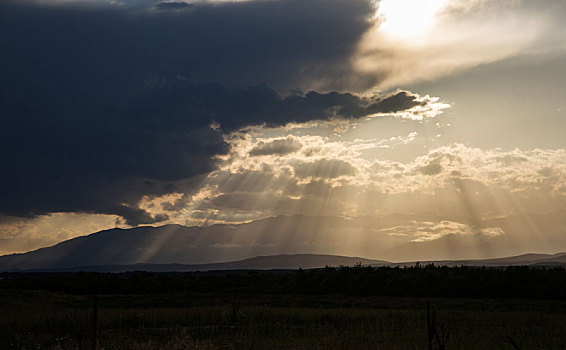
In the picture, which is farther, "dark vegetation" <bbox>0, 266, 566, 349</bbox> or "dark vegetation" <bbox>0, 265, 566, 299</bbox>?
"dark vegetation" <bbox>0, 265, 566, 299</bbox>

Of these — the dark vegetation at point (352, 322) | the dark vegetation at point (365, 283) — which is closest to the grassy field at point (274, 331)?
the dark vegetation at point (352, 322)

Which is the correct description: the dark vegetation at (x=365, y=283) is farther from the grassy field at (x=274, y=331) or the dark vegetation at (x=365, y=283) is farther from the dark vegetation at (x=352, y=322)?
the grassy field at (x=274, y=331)

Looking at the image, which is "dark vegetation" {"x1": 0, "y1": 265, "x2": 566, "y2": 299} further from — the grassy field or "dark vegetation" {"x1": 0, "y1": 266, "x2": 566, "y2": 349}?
the grassy field

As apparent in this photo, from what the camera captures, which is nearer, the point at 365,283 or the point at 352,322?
the point at 352,322

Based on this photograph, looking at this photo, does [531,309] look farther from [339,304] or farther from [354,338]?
[354,338]

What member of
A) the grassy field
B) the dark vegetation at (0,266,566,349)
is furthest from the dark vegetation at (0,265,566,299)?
the grassy field

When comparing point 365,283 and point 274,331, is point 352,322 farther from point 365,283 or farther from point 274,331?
point 365,283

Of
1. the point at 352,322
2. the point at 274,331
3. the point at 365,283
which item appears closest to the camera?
the point at 274,331

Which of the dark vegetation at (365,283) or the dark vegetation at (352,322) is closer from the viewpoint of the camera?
the dark vegetation at (352,322)

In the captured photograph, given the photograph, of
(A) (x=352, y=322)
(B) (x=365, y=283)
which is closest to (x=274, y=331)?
(A) (x=352, y=322)

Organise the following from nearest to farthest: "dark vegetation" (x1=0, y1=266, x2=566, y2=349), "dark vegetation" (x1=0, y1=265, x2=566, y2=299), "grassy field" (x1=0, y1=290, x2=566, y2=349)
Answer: "grassy field" (x1=0, y1=290, x2=566, y2=349), "dark vegetation" (x1=0, y1=266, x2=566, y2=349), "dark vegetation" (x1=0, y1=265, x2=566, y2=299)

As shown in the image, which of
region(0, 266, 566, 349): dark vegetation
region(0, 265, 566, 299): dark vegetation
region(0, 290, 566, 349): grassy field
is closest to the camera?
region(0, 290, 566, 349): grassy field

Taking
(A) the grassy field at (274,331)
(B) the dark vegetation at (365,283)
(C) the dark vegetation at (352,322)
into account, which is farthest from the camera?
(B) the dark vegetation at (365,283)

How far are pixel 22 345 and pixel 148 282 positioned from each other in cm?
6311
